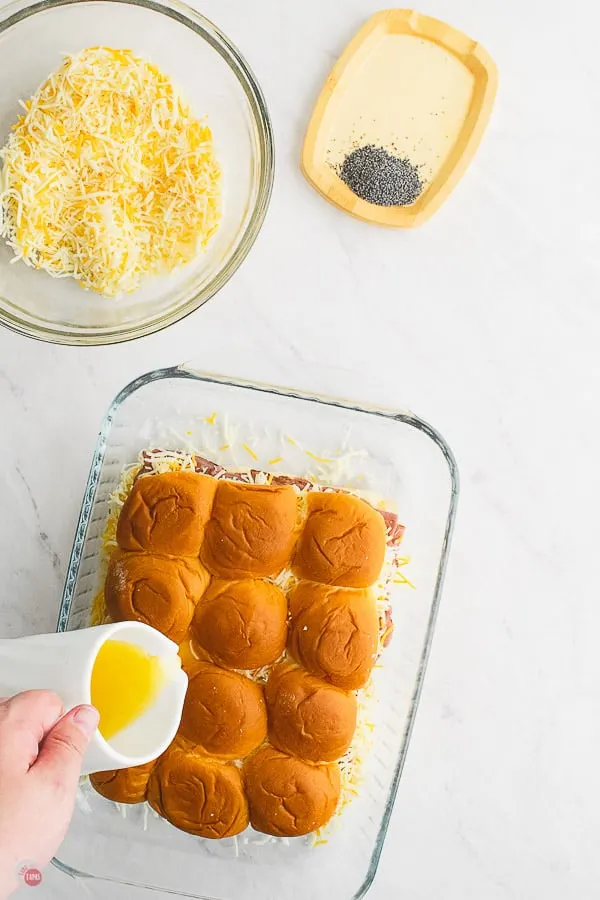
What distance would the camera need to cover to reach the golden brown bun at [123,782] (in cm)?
153

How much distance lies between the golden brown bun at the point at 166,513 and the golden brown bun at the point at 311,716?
307 mm

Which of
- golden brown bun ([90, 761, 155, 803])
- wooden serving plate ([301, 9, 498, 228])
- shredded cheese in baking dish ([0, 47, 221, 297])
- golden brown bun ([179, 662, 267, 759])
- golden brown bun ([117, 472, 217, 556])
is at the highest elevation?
wooden serving plate ([301, 9, 498, 228])

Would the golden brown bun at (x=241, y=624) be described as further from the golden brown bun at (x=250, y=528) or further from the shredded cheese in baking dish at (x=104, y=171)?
the shredded cheese in baking dish at (x=104, y=171)

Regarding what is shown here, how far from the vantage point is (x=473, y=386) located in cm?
174

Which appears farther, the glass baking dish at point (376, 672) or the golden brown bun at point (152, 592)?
the glass baking dish at point (376, 672)

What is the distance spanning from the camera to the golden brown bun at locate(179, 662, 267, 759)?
1492mm

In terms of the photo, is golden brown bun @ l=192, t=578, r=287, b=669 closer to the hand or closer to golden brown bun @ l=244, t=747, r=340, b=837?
golden brown bun @ l=244, t=747, r=340, b=837

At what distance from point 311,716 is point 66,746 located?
1.85ft

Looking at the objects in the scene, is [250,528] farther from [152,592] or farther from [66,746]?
[66,746]

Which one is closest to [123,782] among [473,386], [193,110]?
[473,386]

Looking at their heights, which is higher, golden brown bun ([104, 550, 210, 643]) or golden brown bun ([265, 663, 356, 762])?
golden brown bun ([104, 550, 210, 643])

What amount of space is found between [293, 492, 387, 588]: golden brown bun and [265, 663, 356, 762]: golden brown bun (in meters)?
0.19

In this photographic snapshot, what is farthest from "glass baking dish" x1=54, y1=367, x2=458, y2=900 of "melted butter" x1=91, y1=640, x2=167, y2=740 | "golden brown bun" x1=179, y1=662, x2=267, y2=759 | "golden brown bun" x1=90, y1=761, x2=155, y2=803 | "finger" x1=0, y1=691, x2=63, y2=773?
"finger" x1=0, y1=691, x2=63, y2=773

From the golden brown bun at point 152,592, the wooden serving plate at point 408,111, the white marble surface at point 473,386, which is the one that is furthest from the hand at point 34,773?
the wooden serving plate at point 408,111
